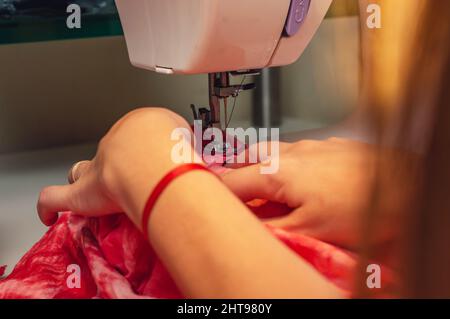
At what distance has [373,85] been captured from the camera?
1.07ft

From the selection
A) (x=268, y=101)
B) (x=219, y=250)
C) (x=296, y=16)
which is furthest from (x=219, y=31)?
(x=268, y=101)

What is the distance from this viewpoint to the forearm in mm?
517

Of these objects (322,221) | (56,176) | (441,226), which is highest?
(441,226)

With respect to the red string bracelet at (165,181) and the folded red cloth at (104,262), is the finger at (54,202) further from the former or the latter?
the red string bracelet at (165,181)

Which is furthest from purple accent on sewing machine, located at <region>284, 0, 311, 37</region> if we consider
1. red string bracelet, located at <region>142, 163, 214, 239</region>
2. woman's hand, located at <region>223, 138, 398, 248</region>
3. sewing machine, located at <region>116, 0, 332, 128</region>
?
red string bracelet, located at <region>142, 163, 214, 239</region>

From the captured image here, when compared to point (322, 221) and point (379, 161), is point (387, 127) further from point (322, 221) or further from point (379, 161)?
point (322, 221)

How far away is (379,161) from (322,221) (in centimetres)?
44

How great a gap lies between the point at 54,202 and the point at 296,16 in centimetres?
64

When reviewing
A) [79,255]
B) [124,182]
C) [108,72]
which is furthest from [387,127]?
[108,72]

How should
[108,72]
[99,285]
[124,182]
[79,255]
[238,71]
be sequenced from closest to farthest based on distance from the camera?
[124,182], [99,285], [79,255], [238,71], [108,72]

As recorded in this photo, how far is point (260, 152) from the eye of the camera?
93 cm

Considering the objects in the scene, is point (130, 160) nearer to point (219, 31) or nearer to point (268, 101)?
point (219, 31)

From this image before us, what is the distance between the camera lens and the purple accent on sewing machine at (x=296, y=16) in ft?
4.00

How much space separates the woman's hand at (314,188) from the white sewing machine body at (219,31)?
0.45 meters
